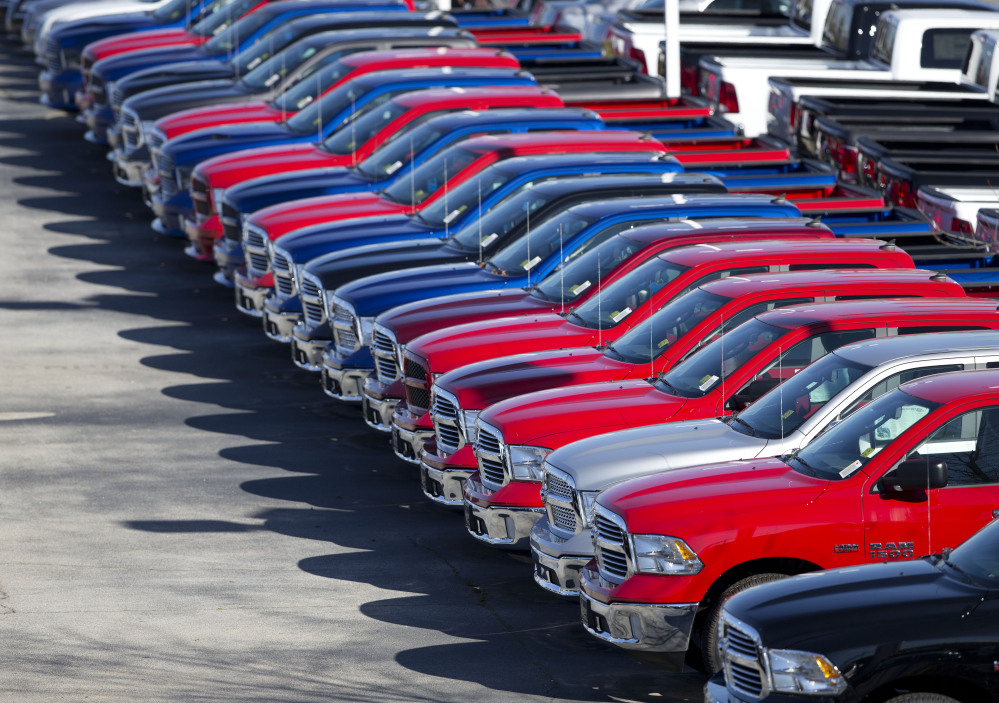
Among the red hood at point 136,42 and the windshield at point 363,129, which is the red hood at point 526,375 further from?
the red hood at point 136,42

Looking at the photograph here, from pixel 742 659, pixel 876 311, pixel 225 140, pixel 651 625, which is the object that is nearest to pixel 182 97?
pixel 225 140

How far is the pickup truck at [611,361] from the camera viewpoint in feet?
38.4

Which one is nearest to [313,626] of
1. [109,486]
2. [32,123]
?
[109,486]

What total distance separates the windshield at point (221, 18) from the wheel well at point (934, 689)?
66.3 feet

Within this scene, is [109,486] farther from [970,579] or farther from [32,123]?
[32,123]

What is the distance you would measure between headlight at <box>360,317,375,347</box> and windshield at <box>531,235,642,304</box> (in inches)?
53.8

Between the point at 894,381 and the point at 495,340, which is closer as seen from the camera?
the point at 894,381

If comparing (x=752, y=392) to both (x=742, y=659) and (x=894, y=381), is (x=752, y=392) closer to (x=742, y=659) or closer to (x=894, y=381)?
(x=894, y=381)

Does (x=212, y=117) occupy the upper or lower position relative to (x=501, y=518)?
upper

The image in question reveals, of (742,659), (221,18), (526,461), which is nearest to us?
(742,659)

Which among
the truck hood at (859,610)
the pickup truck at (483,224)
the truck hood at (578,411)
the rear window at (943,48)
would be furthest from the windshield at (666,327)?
the rear window at (943,48)

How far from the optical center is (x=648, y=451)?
33.4 ft

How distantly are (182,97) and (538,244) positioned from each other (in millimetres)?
8850

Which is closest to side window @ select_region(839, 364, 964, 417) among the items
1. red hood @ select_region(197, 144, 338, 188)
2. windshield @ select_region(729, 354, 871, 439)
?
windshield @ select_region(729, 354, 871, 439)
